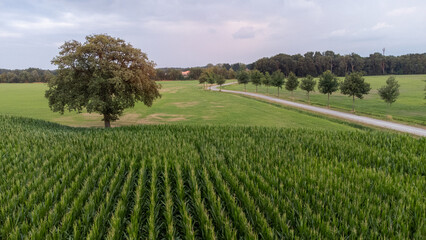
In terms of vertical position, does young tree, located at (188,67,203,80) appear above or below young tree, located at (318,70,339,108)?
above

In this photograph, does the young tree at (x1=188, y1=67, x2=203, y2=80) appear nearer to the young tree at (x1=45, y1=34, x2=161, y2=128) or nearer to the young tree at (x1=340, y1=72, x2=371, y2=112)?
the young tree at (x1=340, y1=72, x2=371, y2=112)

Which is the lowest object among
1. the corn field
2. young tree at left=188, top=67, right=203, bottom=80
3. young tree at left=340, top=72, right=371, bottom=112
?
the corn field

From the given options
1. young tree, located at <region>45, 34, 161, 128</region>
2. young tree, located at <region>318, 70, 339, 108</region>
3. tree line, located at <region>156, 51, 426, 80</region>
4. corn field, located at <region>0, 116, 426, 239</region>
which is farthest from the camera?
tree line, located at <region>156, 51, 426, 80</region>

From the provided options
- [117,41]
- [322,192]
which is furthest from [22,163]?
[117,41]

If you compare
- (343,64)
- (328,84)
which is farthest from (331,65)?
(328,84)

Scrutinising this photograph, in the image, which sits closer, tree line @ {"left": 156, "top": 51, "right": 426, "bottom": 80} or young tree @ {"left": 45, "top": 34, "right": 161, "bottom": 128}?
young tree @ {"left": 45, "top": 34, "right": 161, "bottom": 128}

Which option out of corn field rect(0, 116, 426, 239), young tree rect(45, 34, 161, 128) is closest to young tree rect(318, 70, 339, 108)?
corn field rect(0, 116, 426, 239)

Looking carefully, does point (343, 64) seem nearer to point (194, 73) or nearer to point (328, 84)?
point (194, 73)

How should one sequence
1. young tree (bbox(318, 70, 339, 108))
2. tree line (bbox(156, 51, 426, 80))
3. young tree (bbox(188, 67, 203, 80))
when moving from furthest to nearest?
young tree (bbox(188, 67, 203, 80)) → tree line (bbox(156, 51, 426, 80)) → young tree (bbox(318, 70, 339, 108))
